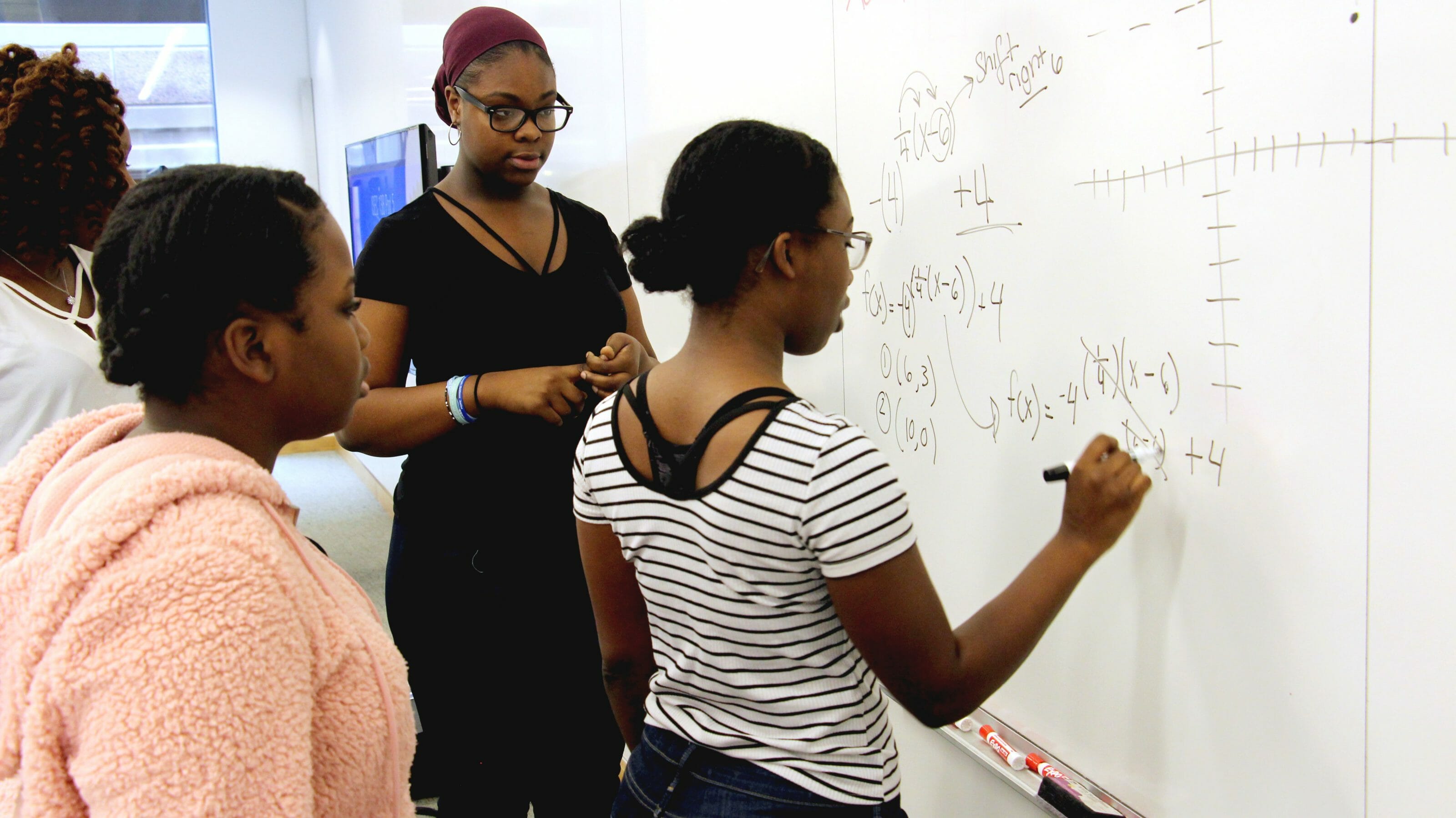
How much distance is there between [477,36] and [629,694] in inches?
38.0

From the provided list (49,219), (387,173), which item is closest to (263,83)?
(387,173)

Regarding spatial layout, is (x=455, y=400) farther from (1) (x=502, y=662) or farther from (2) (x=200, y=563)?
(2) (x=200, y=563)

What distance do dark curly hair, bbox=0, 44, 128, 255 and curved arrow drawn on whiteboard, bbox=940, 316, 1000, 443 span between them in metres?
1.18

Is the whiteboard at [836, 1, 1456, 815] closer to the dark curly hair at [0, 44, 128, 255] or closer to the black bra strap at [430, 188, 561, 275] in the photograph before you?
the black bra strap at [430, 188, 561, 275]

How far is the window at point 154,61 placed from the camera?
7.28 m

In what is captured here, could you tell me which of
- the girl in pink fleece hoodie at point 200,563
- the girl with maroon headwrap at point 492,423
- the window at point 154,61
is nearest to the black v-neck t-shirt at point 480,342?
the girl with maroon headwrap at point 492,423

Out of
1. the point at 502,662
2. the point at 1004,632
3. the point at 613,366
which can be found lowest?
the point at 502,662

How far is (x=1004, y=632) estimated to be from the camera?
0.95m

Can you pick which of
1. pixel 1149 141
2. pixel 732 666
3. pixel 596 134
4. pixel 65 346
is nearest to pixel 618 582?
pixel 732 666

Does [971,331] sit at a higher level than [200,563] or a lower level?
higher

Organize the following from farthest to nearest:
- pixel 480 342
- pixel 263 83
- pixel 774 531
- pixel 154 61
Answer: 1. pixel 263 83
2. pixel 154 61
3. pixel 480 342
4. pixel 774 531

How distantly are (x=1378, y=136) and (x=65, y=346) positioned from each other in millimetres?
1542

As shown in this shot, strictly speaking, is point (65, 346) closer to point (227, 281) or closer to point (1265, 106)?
point (227, 281)

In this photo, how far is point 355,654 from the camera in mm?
789
